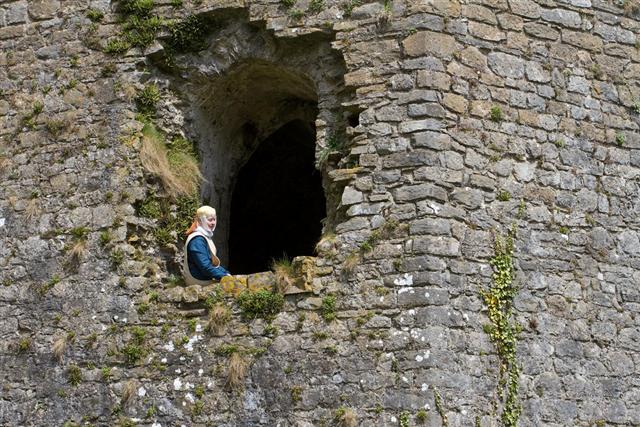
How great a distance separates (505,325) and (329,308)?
1.54 meters

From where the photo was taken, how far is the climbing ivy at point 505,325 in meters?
10.1

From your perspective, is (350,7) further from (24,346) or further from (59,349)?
(24,346)

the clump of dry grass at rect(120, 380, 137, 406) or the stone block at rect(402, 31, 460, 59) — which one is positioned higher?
the stone block at rect(402, 31, 460, 59)

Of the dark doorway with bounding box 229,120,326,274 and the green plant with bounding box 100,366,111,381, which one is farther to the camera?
the dark doorway with bounding box 229,120,326,274

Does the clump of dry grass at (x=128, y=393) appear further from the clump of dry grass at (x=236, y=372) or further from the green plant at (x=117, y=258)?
the green plant at (x=117, y=258)

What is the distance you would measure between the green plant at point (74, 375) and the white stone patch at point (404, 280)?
2987 mm

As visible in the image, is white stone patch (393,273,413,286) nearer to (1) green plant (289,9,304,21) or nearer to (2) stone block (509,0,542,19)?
(1) green plant (289,9,304,21)

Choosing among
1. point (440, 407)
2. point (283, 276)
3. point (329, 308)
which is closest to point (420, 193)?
point (329, 308)

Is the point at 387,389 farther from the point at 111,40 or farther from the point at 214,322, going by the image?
the point at 111,40

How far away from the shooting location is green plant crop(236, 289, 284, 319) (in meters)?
10.4

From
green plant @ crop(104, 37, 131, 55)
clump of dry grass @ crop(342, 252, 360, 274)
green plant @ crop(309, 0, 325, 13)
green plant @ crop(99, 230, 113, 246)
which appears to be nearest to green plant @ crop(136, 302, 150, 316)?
green plant @ crop(99, 230, 113, 246)

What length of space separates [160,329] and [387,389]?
2183mm

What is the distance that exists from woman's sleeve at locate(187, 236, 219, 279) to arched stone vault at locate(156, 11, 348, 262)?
1.19 meters

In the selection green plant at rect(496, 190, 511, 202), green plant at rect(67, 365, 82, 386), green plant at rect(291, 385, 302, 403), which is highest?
green plant at rect(496, 190, 511, 202)
